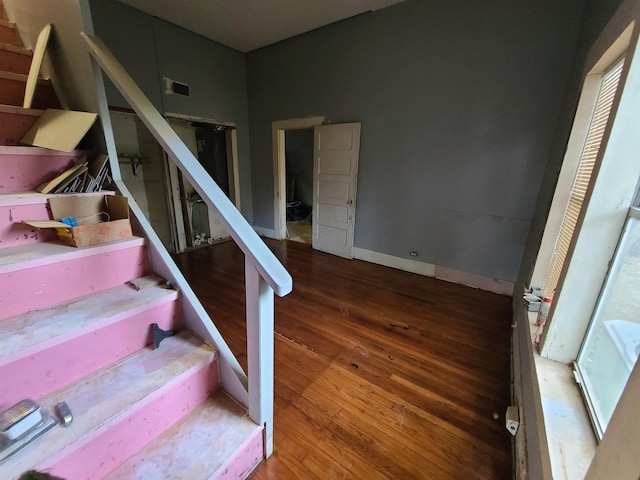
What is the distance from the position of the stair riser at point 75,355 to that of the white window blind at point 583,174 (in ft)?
6.85

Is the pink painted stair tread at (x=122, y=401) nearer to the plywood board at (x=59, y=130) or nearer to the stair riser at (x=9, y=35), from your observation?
the plywood board at (x=59, y=130)

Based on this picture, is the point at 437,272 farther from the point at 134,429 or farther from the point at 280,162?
the point at 134,429

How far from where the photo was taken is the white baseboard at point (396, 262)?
3.19 meters

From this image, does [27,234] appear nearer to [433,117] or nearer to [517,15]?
[433,117]

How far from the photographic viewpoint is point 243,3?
2.83 metres

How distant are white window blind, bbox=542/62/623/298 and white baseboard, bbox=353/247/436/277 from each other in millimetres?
1409

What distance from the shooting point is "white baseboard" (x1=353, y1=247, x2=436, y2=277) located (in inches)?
125

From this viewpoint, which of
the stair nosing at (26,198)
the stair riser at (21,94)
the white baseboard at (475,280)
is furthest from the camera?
the white baseboard at (475,280)

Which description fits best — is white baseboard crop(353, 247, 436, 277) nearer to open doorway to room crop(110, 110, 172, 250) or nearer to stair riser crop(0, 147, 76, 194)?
open doorway to room crop(110, 110, 172, 250)

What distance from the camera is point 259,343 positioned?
3.01 feet

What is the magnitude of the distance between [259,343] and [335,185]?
3.04 m

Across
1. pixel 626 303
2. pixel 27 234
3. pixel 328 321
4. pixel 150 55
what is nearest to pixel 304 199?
pixel 150 55

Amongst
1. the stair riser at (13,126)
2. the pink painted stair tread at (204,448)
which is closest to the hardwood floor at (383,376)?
the pink painted stair tread at (204,448)

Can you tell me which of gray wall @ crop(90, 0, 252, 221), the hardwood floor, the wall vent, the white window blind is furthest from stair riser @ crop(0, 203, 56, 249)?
the wall vent
